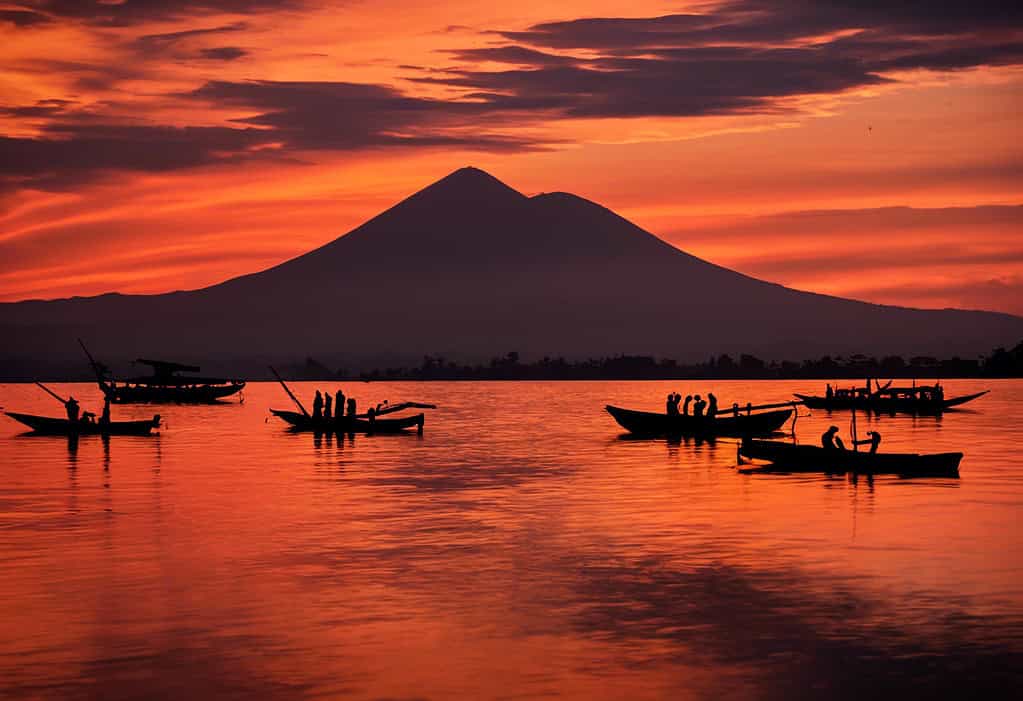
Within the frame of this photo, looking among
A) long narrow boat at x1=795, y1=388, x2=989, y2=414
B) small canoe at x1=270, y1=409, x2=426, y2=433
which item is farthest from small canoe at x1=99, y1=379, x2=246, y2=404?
small canoe at x1=270, y1=409, x2=426, y2=433

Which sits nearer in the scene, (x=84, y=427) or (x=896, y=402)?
(x=84, y=427)

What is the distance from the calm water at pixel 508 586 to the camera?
58.0 feet

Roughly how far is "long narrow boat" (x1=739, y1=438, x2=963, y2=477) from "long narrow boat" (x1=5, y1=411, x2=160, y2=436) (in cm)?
4009

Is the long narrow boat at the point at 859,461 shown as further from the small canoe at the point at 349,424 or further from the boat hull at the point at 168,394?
the boat hull at the point at 168,394

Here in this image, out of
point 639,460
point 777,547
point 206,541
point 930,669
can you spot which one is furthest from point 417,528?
point 639,460

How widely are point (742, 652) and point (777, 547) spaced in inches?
442

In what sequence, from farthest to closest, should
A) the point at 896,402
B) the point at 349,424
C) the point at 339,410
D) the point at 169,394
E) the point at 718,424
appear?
the point at 169,394 → the point at 896,402 → the point at 339,410 → the point at 349,424 → the point at 718,424

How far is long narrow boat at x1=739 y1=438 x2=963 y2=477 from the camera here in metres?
45.4

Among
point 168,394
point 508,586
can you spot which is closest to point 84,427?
point 508,586

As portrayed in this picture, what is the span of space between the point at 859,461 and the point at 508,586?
24219 mm

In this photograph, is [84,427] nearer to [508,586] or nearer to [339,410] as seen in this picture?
[339,410]

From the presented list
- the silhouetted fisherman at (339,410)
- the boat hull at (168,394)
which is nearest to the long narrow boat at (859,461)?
the silhouetted fisherman at (339,410)

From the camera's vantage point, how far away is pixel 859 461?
45.9 meters

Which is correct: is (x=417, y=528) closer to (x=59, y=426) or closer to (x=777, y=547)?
(x=777, y=547)
